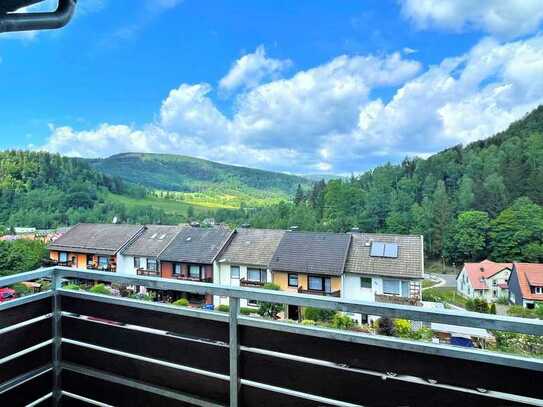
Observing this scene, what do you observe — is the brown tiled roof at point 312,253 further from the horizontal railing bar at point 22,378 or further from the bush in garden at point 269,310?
the horizontal railing bar at point 22,378

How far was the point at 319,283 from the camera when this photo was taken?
34.0 ft

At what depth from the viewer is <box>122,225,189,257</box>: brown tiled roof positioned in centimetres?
1240

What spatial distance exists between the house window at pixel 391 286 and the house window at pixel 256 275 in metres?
3.65

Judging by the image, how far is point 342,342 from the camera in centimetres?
97

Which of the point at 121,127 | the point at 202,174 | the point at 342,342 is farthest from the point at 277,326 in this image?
the point at 202,174

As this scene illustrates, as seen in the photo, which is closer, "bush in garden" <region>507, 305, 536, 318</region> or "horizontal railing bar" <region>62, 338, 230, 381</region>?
"bush in garden" <region>507, 305, 536, 318</region>

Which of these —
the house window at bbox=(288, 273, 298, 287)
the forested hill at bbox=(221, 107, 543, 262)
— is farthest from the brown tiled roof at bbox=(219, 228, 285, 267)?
the forested hill at bbox=(221, 107, 543, 262)

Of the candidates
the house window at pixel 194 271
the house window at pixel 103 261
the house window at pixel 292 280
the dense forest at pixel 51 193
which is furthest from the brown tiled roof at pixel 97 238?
the house window at pixel 292 280

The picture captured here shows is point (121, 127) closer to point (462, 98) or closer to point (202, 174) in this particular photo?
point (202, 174)

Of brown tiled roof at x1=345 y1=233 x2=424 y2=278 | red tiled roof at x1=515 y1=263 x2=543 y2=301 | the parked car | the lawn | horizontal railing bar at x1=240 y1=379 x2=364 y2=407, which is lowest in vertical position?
the lawn

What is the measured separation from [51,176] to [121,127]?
1087 cm

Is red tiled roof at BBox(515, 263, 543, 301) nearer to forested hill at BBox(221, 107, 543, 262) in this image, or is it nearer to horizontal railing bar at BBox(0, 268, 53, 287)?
forested hill at BBox(221, 107, 543, 262)

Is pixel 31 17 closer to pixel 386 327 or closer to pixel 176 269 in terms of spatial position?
pixel 386 327

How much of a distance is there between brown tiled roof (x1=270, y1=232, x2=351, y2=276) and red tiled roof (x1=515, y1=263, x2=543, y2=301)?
15.1ft
